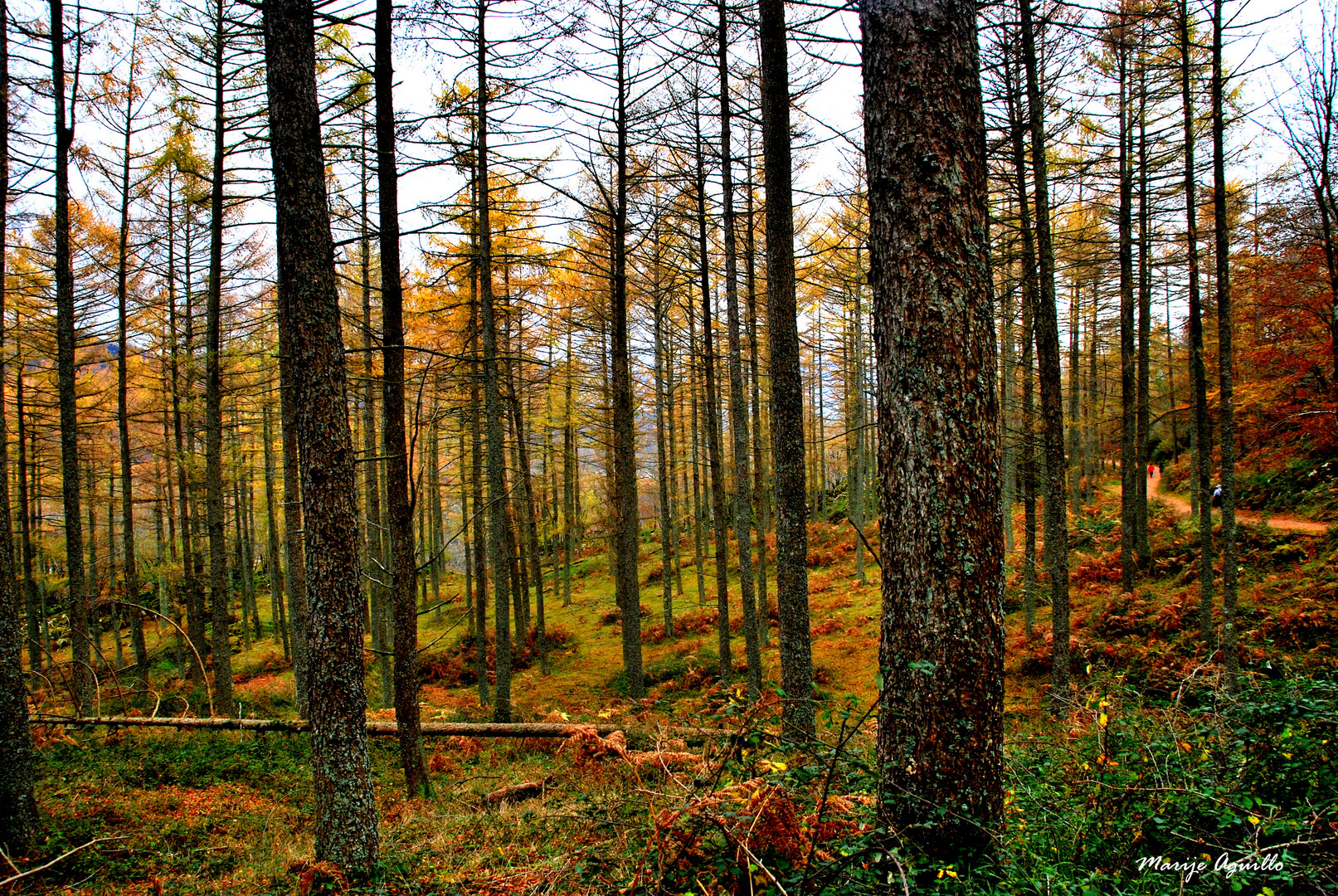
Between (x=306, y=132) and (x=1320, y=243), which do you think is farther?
(x=1320, y=243)

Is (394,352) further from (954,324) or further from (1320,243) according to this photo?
(1320,243)

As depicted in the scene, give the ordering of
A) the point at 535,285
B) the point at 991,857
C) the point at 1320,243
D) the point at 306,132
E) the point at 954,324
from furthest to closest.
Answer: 1. the point at 535,285
2. the point at 1320,243
3. the point at 306,132
4. the point at 954,324
5. the point at 991,857

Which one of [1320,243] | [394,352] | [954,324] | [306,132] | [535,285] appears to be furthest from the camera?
[535,285]

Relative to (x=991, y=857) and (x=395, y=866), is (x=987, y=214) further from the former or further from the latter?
(x=395, y=866)

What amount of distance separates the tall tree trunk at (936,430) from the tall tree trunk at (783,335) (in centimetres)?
334

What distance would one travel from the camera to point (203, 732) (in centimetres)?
913

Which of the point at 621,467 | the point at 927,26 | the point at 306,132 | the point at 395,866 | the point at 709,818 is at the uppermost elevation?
the point at 306,132

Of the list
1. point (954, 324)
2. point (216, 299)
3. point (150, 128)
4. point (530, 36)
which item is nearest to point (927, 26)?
point (954, 324)

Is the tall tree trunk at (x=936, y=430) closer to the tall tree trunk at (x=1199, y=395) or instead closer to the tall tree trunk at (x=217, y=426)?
the tall tree trunk at (x=1199, y=395)

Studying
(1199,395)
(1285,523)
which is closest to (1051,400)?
(1199,395)

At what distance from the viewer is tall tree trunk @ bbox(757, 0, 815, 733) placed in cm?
626

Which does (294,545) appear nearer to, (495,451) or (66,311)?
(495,451)

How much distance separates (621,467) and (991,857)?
987 cm

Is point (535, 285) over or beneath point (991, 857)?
over
